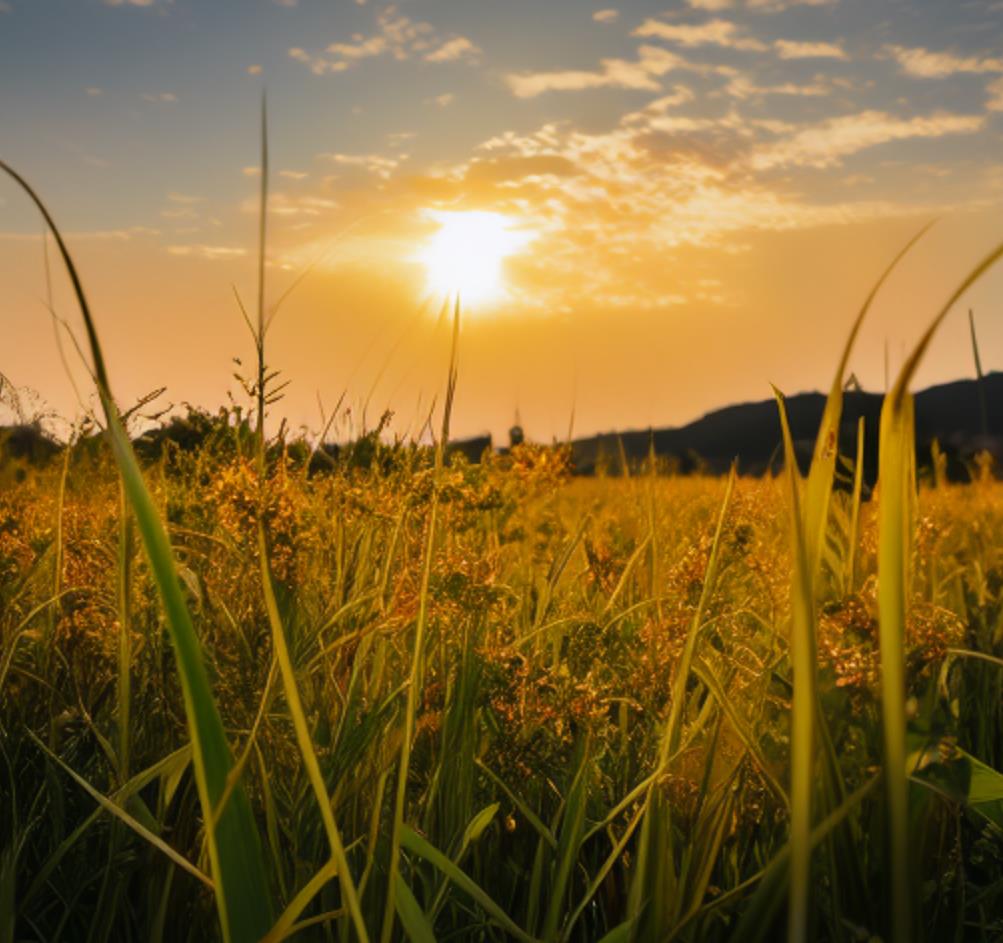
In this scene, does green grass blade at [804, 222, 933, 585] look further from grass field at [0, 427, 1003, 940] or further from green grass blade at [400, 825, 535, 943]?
green grass blade at [400, 825, 535, 943]

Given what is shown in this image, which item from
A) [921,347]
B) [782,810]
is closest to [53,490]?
[782,810]

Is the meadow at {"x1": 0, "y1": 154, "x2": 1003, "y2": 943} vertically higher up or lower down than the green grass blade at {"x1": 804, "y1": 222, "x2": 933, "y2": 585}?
lower down

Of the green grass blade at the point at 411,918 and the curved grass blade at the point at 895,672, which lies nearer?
the curved grass blade at the point at 895,672

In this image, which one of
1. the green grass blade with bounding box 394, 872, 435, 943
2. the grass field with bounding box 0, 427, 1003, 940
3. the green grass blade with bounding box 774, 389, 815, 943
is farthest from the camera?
the grass field with bounding box 0, 427, 1003, 940

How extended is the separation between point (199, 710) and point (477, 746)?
2.87ft

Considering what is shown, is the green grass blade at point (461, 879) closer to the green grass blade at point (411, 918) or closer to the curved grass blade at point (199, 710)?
the green grass blade at point (411, 918)

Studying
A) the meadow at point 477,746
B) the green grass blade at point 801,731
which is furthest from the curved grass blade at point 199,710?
the green grass blade at point 801,731

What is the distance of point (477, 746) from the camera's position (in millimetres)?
1621

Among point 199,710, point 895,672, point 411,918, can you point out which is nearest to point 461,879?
point 411,918

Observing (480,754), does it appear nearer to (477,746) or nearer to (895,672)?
(477,746)

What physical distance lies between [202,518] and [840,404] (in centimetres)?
195

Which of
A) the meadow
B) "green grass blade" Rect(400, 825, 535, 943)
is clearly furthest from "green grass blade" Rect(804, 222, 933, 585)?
"green grass blade" Rect(400, 825, 535, 943)

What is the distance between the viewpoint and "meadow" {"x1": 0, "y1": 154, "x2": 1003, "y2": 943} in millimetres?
859

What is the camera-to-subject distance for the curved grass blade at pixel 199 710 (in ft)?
2.62
